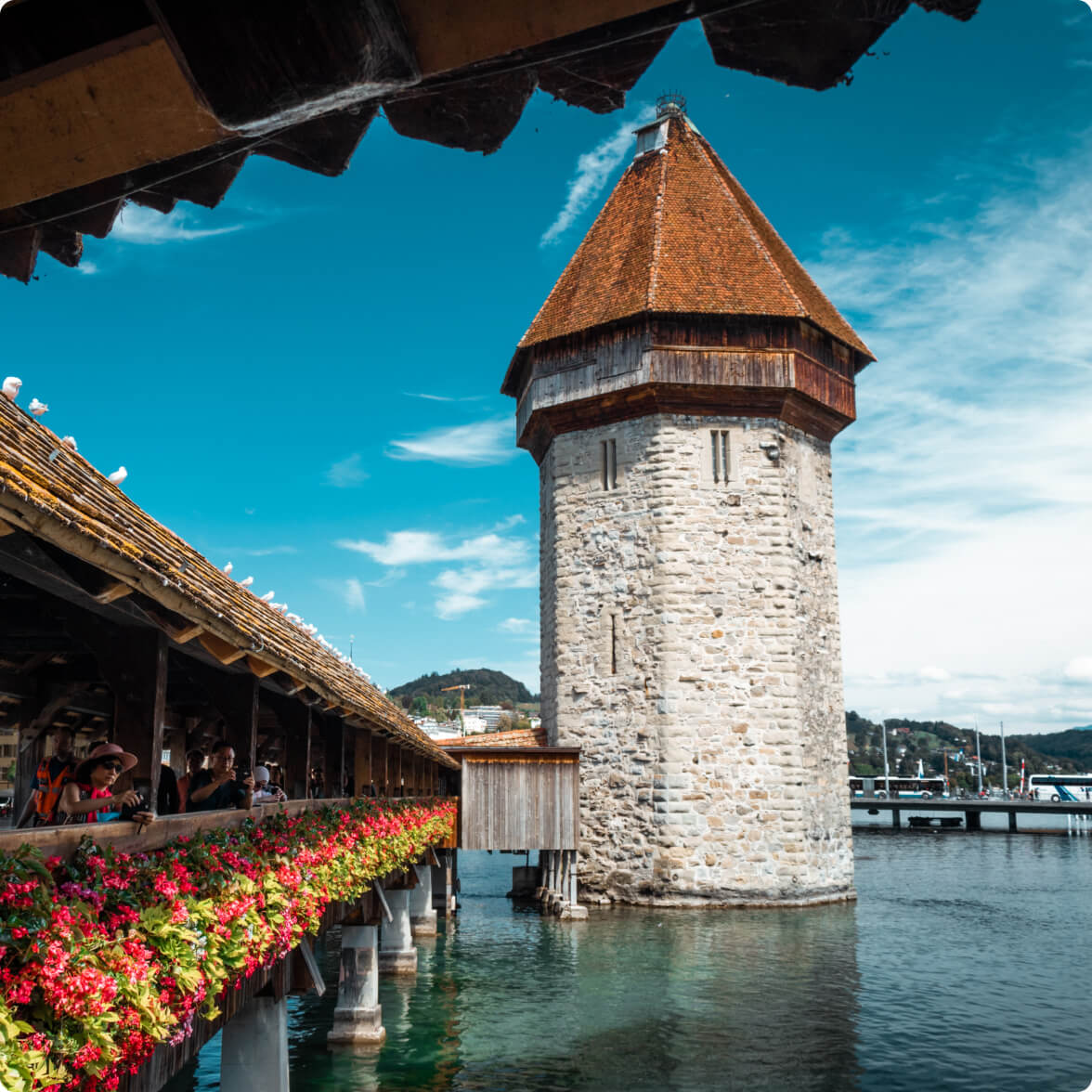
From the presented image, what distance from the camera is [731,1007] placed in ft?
46.7

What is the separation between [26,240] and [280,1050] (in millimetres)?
6341

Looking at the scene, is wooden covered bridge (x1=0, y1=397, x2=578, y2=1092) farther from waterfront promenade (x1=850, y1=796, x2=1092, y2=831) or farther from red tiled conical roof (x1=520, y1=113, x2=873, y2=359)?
waterfront promenade (x1=850, y1=796, x2=1092, y2=831)

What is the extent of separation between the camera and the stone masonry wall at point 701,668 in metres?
21.8

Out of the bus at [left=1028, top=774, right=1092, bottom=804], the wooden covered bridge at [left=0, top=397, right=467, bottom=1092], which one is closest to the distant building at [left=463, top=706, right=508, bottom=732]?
the bus at [left=1028, top=774, right=1092, bottom=804]

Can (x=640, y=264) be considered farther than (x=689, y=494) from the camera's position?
Yes

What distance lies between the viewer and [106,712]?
40.4 feet

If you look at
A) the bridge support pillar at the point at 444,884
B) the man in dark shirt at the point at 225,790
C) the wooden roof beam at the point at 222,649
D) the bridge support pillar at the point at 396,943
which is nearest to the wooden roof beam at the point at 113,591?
the wooden roof beam at the point at 222,649

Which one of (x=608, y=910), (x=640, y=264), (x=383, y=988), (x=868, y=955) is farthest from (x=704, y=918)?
(x=640, y=264)

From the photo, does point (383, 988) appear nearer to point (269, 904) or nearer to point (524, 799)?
point (524, 799)

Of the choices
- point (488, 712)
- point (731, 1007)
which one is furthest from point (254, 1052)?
point (488, 712)

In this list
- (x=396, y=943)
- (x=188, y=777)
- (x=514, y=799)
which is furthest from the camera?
(x=514, y=799)

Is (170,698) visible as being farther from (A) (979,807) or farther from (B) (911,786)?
(B) (911,786)

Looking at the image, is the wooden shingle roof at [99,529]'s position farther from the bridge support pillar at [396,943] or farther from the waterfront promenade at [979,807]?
the waterfront promenade at [979,807]

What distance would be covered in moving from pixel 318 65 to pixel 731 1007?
550 inches
